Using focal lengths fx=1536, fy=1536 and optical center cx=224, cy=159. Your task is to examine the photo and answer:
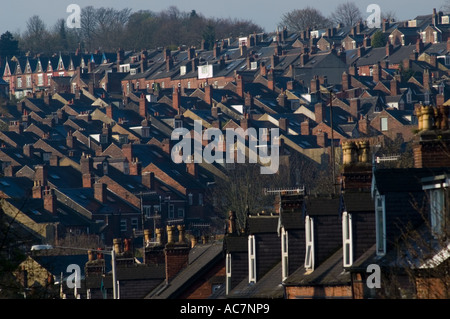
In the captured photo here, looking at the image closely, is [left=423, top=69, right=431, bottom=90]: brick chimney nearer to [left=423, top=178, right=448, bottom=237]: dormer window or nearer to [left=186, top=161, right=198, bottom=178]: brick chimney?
[left=186, top=161, right=198, bottom=178]: brick chimney

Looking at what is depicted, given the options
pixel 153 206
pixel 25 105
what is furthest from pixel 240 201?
pixel 25 105

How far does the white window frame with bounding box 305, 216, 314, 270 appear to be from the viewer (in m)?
28.1

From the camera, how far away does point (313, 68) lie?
177m

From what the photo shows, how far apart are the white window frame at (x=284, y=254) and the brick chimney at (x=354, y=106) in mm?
122131

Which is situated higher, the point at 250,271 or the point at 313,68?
the point at 313,68

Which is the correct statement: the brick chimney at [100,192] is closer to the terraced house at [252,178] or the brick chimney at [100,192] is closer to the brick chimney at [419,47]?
the terraced house at [252,178]

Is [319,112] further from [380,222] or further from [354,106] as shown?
[380,222]

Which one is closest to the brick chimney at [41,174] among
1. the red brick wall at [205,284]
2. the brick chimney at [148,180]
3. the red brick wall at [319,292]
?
the brick chimney at [148,180]

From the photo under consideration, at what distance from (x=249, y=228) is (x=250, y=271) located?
0.98 metres

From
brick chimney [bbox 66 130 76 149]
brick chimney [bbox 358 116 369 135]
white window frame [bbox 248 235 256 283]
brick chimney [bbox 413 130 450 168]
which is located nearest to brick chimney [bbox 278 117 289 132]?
brick chimney [bbox 358 116 369 135]
